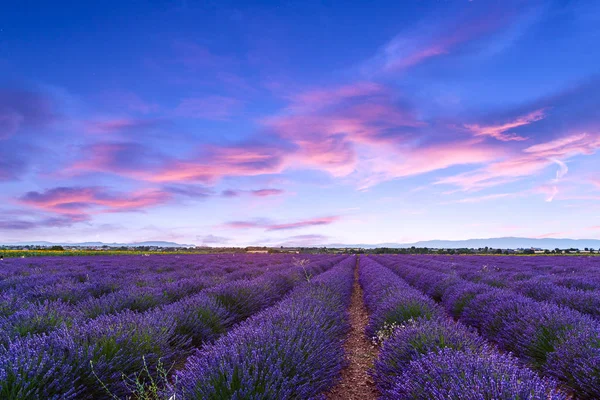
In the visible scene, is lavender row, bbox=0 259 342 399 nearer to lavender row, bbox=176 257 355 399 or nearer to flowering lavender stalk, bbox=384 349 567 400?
lavender row, bbox=176 257 355 399

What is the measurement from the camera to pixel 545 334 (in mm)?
3916

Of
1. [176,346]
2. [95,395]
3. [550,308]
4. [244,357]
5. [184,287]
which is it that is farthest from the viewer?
[184,287]

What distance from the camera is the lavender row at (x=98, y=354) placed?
2.24 m

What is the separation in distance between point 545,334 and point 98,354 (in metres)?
4.84

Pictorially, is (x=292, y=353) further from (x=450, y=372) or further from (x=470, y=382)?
(x=470, y=382)

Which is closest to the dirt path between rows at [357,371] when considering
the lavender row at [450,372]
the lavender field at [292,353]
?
the lavender field at [292,353]

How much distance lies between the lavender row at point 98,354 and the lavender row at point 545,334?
3.76 metres

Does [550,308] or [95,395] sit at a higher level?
[550,308]

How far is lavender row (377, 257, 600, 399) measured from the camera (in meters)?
2.99

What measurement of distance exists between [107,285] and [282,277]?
4579 millimetres

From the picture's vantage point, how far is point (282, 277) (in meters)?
9.77

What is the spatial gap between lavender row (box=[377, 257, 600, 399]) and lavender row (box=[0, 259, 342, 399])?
3.76 metres

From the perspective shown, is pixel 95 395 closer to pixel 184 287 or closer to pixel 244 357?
pixel 244 357

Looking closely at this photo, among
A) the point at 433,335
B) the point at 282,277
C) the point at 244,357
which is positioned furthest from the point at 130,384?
the point at 282,277
